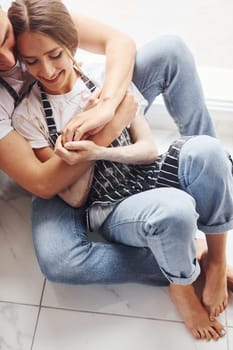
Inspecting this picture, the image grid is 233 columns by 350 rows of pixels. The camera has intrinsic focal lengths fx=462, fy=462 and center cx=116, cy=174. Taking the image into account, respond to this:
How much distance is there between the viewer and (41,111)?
3.32ft

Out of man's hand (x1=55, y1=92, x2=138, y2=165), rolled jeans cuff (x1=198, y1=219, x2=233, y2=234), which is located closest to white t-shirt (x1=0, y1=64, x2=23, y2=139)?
man's hand (x1=55, y1=92, x2=138, y2=165)

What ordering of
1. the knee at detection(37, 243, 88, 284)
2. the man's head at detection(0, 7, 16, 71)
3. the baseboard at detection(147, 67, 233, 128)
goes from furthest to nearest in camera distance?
the baseboard at detection(147, 67, 233, 128) < the knee at detection(37, 243, 88, 284) < the man's head at detection(0, 7, 16, 71)

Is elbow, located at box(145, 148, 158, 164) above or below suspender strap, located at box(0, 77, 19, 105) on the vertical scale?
below

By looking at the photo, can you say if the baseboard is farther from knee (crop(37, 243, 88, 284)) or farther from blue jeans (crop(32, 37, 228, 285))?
knee (crop(37, 243, 88, 284))

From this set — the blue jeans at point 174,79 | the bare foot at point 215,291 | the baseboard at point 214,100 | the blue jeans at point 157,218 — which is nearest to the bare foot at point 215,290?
the bare foot at point 215,291

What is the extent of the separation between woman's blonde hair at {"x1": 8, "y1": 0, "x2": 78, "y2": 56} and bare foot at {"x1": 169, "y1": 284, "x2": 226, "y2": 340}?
2.13 feet

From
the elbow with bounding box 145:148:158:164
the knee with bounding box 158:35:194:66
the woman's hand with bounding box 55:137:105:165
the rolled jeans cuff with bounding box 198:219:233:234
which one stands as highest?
the knee with bounding box 158:35:194:66

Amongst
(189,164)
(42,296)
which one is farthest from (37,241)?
(189,164)

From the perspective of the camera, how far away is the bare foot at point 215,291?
3.67 ft

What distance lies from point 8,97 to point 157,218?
408 mm

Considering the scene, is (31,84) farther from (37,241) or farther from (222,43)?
(222,43)

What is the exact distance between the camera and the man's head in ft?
2.79

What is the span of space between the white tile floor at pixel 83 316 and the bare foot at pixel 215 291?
35 mm

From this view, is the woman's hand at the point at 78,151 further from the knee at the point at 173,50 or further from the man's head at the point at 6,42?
the knee at the point at 173,50
